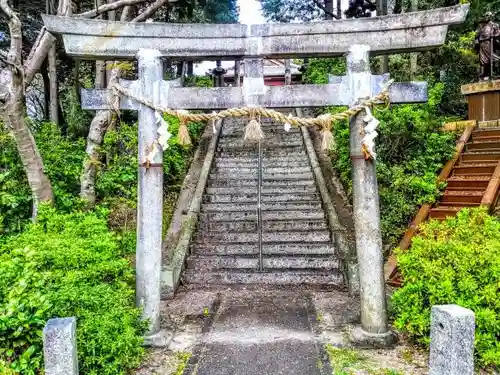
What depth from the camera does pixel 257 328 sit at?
5062mm

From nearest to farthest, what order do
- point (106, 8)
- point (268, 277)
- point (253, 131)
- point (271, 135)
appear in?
point (253, 131)
point (106, 8)
point (268, 277)
point (271, 135)

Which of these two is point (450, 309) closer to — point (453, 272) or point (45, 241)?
point (453, 272)

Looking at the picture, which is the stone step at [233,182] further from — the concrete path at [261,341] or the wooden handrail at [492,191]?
the wooden handrail at [492,191]

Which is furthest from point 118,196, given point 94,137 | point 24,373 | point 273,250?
point 24,373

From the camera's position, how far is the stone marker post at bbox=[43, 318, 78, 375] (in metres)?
2.99

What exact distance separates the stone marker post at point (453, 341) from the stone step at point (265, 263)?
377 centimetres

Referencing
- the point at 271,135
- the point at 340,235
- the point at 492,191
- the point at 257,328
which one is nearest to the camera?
the point at 257,328

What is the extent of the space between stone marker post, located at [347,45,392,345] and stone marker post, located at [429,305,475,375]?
1210 millimetres

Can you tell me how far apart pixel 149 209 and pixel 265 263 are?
316 centimetres

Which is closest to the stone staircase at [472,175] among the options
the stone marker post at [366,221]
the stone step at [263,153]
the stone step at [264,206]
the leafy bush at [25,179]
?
the stone step at [264,206]

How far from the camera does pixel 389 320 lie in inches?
199

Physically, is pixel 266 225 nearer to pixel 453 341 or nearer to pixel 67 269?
pixel 67 269

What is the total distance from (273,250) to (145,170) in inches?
140

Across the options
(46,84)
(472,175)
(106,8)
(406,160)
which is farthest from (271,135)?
(46,84)
